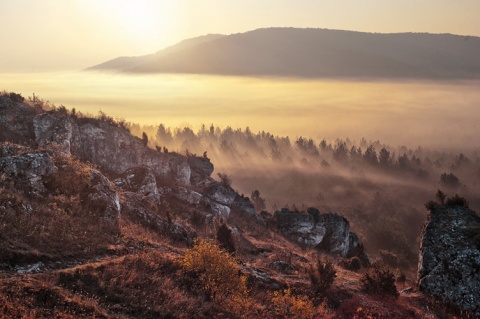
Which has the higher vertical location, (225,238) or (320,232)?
(225,238)

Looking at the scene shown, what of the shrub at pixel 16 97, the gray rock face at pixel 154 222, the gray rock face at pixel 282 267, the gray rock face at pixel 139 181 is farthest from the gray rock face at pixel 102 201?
the shrub at pixel 16 97

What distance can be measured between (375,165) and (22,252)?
192 metres

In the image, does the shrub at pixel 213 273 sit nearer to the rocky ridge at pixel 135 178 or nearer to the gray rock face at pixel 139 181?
the rocky ridge at pixel 135 178

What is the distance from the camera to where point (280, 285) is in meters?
30.2

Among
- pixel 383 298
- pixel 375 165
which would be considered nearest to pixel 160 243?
pixel 383 298

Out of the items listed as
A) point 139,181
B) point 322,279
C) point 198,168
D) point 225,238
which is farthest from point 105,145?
point 322,279

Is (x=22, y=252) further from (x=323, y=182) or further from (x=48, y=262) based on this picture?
(x=323, y=182)

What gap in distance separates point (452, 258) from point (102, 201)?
3284cm

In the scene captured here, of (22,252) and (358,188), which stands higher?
(22,252)

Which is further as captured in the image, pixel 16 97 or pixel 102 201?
pixel 16 97

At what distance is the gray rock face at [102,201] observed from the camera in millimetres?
30938

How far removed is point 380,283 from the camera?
32656mm

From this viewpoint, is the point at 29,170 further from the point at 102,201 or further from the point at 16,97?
the point at 16,97

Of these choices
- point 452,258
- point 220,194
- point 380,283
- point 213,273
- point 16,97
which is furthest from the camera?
point 220,194
